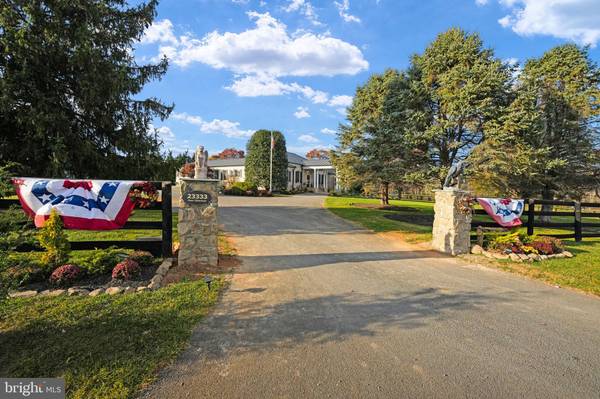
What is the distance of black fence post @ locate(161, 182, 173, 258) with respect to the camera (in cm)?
568

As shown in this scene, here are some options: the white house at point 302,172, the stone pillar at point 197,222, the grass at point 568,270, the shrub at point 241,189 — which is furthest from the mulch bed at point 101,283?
the white house at point 302,172

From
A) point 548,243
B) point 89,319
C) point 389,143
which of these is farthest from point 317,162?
point 89,319

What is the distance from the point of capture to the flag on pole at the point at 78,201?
4.75m

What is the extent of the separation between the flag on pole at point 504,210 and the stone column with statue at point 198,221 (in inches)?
270

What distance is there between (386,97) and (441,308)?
43.5ft

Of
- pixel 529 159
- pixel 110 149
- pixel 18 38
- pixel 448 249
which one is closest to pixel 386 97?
pixel 529 159

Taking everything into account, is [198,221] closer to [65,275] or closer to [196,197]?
[196,197]

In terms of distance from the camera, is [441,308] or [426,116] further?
[426,116]

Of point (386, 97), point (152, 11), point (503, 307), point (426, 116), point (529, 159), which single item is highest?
point (152, 11)

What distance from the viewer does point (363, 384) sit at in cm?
236

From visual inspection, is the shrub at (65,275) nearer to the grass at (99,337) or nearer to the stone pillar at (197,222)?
the grass at (99,337)

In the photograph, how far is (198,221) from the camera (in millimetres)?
5562

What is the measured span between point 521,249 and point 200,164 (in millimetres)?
7739

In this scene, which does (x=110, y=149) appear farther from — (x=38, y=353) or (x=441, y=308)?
(x=441, y=308)
